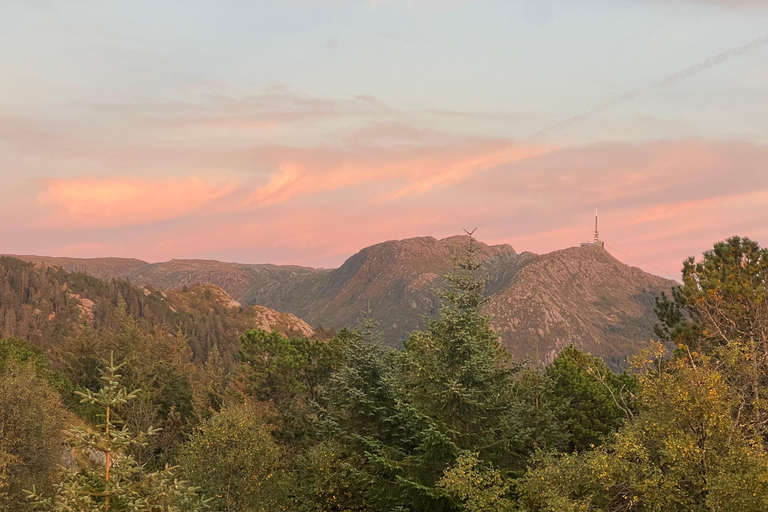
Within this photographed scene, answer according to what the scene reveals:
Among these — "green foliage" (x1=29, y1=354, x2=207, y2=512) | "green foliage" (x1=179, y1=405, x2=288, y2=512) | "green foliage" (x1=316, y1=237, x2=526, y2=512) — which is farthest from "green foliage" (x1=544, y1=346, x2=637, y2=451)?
"green foliage" (x1=29, y1=354, x2=207, y2=512)

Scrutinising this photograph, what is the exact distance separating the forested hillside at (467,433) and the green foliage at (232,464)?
11cm

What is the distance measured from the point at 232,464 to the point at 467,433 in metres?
15.7

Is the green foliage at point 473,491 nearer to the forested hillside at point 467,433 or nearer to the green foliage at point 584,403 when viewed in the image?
the forested hillside at point 467,433

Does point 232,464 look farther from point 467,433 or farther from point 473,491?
point 473,491

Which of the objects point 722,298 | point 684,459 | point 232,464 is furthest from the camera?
point 722,298

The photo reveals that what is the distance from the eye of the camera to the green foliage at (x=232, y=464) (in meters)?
38.6

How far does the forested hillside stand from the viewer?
20.8 m

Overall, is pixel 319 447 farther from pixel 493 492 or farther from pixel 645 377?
pixel 645 377

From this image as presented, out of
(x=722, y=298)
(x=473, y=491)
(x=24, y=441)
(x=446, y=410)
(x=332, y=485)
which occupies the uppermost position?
(x=722, y=298)

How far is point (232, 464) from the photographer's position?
39062 mm

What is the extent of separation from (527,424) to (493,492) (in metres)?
10.6

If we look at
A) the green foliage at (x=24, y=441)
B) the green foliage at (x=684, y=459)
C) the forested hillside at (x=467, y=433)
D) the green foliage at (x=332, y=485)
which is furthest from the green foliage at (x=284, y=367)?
the green foliage at (x=684, y=459)

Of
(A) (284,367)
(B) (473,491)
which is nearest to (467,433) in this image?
(B) (473,491)

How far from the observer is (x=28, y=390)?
134ft
